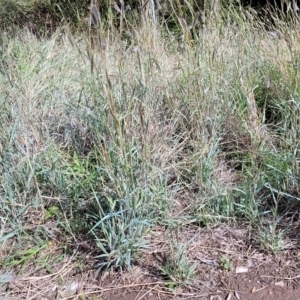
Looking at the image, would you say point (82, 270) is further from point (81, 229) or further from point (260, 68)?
point (260, 68)

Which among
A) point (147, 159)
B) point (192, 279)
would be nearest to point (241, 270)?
point (192, 279)

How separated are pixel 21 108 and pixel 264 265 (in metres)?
1.72

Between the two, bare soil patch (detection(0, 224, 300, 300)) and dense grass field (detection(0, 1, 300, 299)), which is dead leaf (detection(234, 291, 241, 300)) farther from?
dense grass field (detection(0, 1, 300, 299))

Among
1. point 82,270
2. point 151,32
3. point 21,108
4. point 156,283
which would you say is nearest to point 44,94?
point 21,108

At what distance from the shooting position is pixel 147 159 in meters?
2.34

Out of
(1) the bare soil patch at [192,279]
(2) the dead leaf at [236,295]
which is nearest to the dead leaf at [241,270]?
(1) the bare soil patch at [192,279]

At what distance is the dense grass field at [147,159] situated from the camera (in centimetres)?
223

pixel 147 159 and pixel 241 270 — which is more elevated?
pixel 147 159

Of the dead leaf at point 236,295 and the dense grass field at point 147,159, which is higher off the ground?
the dense grass field at point 147,159

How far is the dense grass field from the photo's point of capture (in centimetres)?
223

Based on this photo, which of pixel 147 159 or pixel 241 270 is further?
pixel 147 159

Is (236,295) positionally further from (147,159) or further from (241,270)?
(147,159)

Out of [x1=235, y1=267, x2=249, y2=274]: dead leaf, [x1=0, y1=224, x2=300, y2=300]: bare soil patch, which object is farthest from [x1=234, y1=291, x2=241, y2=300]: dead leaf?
[x1=235, y1=267, x2=249, y2=274]: dead leaf

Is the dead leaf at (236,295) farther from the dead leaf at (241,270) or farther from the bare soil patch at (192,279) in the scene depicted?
the dead leaf at (241,270)
